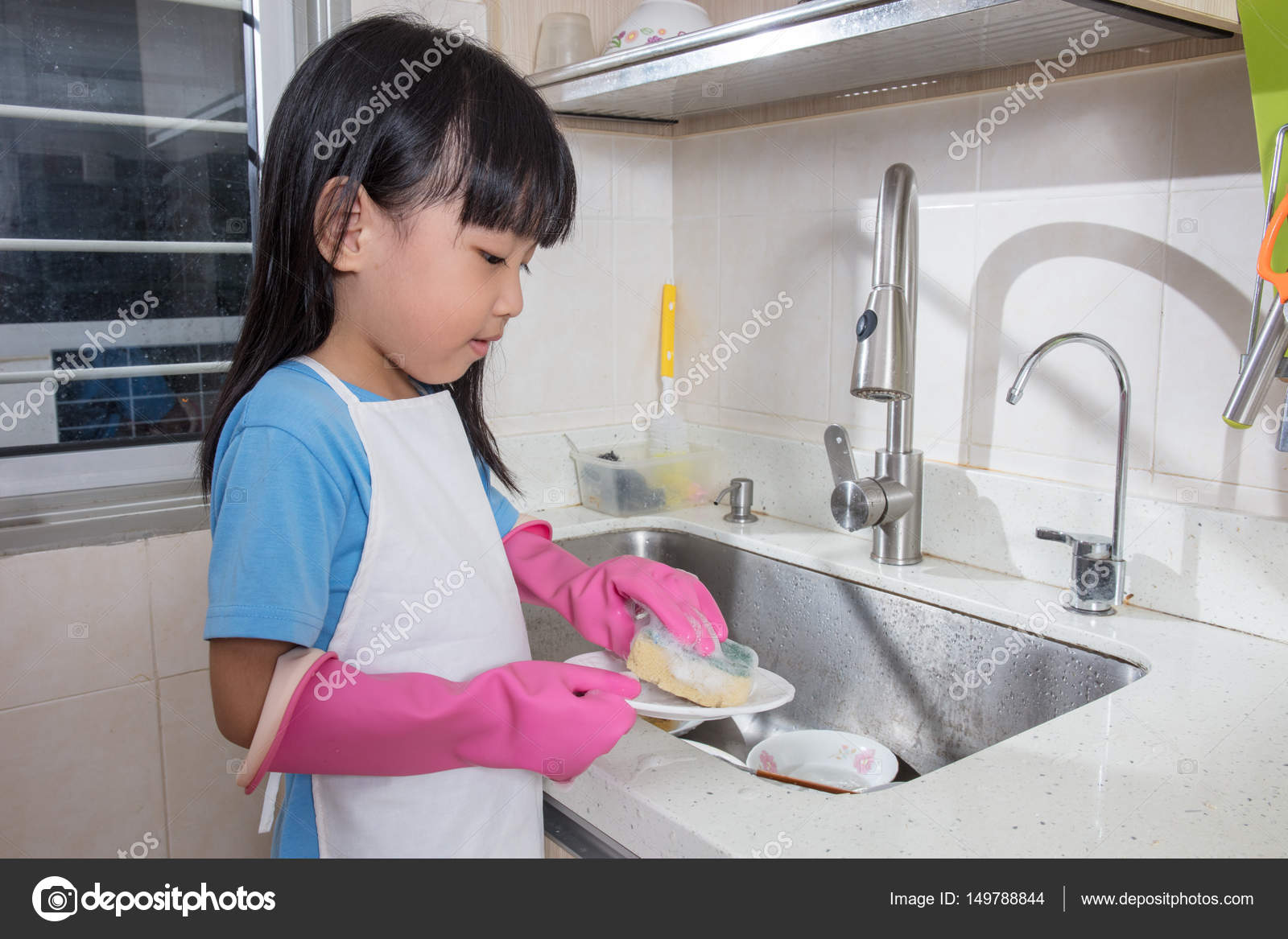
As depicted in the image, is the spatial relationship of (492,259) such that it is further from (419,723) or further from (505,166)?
(419,723)

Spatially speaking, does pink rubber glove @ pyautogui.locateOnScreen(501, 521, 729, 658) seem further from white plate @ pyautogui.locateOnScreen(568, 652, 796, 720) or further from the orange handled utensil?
the orange handled utensil

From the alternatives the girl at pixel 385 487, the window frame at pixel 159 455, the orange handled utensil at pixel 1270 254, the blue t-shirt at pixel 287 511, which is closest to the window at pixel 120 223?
the window frame at pixel 159 455

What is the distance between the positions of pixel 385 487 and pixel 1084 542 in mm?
718

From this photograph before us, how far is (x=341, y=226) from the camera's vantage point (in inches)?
28.8

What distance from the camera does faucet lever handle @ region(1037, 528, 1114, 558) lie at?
1025 millimetres

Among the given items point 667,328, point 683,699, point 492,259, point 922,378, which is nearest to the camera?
point 492,259

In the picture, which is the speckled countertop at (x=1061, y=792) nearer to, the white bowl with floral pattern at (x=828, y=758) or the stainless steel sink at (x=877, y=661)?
the stainless steel sink at (x=877, y=661)

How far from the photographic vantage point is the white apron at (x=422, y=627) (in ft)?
2.44
